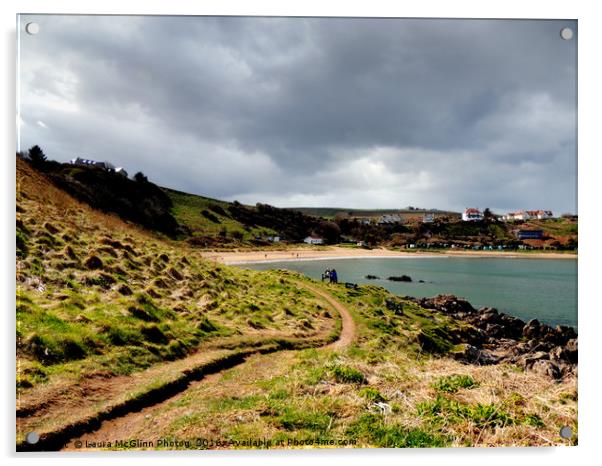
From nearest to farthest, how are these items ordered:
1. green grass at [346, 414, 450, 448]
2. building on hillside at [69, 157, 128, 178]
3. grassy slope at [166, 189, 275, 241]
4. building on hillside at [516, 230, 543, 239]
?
green grass at [346, 414, 450, 448] < building on hillside at [69, 157, 128, 178] < grassy slope at [166, 189, 275, 241] < building on hillside at [516, 230, 543, 239]

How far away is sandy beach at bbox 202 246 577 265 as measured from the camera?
694 centimetres

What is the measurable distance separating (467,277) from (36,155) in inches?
451

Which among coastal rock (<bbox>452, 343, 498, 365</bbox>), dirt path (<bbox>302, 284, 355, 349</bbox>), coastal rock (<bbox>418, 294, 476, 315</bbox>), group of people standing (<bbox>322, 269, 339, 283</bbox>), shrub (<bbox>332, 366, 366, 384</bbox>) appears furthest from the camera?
coastal rock (<bbox>418, 294, 476, 315</bbox>)

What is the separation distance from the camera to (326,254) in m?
8.12

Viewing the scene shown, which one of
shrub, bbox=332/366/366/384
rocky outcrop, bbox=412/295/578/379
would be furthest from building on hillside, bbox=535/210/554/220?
shrub, bbox=332/366/366/384

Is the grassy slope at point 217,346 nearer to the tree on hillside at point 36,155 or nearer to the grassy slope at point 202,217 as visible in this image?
the tree on hillside at point 36,155

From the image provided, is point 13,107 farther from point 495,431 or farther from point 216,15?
point 495,431

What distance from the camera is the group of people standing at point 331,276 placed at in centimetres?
903

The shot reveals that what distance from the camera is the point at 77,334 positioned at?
14.6 feet

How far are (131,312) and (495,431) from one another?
5.63 m

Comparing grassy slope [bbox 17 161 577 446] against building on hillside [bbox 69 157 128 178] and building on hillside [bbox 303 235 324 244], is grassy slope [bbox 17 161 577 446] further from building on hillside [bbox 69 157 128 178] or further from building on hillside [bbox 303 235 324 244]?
building on hillside [bbox 303 235 324 244]

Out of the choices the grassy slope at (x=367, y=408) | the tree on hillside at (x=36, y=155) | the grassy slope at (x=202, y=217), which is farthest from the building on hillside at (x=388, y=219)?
the tree on hillside at (x=36, y=155)

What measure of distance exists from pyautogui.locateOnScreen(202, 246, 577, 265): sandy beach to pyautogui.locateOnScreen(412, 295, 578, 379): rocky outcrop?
177 cm

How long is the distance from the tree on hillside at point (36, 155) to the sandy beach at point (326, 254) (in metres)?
3.11
